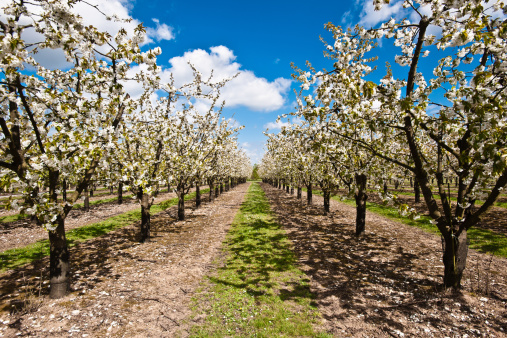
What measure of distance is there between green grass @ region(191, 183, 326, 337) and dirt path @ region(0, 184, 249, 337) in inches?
32.1

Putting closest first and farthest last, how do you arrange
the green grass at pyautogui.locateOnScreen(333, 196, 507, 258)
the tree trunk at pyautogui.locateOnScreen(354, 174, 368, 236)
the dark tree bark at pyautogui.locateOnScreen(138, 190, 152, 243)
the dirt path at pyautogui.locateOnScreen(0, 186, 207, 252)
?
the green grass at pyautogui.locateOnScreen(333, 196, 507, 258)
the tree trunk at pyautogui.locateOnScreen(354, 174, 368, 236)
the dark tree bark at pyautogui.locateOnScreen(138, 190, 152, 243)
the dirt path at pyautogui.locateOnScreen(0, 186, 207, 252)

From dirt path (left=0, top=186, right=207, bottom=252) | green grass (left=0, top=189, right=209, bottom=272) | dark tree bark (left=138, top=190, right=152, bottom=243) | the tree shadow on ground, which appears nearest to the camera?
the tree shadow on ground

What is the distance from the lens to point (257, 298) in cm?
865

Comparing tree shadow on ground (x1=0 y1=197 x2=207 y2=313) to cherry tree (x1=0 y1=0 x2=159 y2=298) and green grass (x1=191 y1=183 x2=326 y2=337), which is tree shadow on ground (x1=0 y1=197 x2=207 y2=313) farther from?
green grass (x1=191 y1=183 x2=326 y2=337)

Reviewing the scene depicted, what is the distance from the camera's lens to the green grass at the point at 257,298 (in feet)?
22.8

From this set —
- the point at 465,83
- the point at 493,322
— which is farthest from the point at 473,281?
the point at 465,83

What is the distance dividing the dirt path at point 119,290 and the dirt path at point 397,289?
521cm

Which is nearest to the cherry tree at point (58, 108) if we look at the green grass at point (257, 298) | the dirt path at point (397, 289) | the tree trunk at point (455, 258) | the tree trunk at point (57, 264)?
the tree trunk at point (57, 264)

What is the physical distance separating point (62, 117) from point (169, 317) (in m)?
7.19

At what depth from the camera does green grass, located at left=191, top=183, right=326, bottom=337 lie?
6.95 m

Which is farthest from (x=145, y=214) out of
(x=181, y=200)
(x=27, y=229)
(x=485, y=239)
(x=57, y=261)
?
(x=485, y=239)

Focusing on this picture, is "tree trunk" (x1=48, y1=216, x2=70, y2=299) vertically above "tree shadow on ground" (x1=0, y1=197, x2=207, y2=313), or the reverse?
"tree trunk" (x1=48, y1=216, x2=70, y2=299)

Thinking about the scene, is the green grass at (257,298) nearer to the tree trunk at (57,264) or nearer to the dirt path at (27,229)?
the tree trunk at (57,264)

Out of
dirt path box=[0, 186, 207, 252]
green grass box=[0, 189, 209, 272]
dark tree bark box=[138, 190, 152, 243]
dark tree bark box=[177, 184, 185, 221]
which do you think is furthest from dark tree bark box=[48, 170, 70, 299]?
dark tree bark box=[177, 184, 185, 221]
